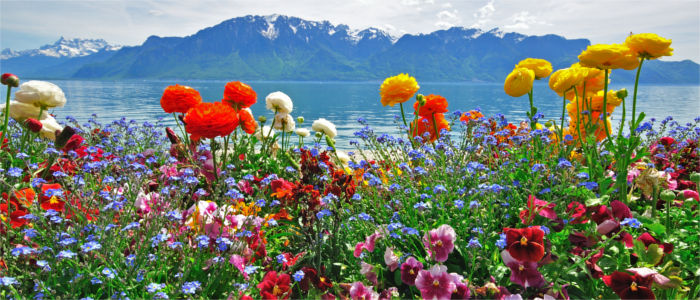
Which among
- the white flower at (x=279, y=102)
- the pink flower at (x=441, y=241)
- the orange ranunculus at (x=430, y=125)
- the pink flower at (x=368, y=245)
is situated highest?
the white flower at (x=279, y=102)

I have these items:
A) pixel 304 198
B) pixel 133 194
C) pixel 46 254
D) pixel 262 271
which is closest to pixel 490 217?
pixel 304 198

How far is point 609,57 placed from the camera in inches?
93.4

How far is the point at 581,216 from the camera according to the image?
6.97 feet

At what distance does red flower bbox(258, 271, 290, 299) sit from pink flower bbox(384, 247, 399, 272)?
49cm

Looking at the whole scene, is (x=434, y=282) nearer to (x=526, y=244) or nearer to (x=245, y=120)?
(x=526, y=244)

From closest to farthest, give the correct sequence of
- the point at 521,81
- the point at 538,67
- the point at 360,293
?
the point at 360,293
the point at 521,81
the point at 538,67

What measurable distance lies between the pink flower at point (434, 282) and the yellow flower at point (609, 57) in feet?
5.31

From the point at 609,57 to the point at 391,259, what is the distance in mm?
1775

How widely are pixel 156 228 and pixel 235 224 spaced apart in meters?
0.43

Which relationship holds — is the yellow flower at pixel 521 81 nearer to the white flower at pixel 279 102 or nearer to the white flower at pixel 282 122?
the white flower at pixel 279 102

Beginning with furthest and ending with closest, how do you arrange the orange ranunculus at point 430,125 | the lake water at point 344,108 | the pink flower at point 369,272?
the lake water at point 344,108 < the orange ranunculus at point 430,125 < the pink flower at point 369,272

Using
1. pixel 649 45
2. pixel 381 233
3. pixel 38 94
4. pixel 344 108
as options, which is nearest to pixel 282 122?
pixel 38 94

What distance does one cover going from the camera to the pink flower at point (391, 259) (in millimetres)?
1956

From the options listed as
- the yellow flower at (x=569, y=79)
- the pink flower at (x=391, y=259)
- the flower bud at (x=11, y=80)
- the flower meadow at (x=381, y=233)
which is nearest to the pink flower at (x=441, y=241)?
the flower meadow at (x=381, y=233)
